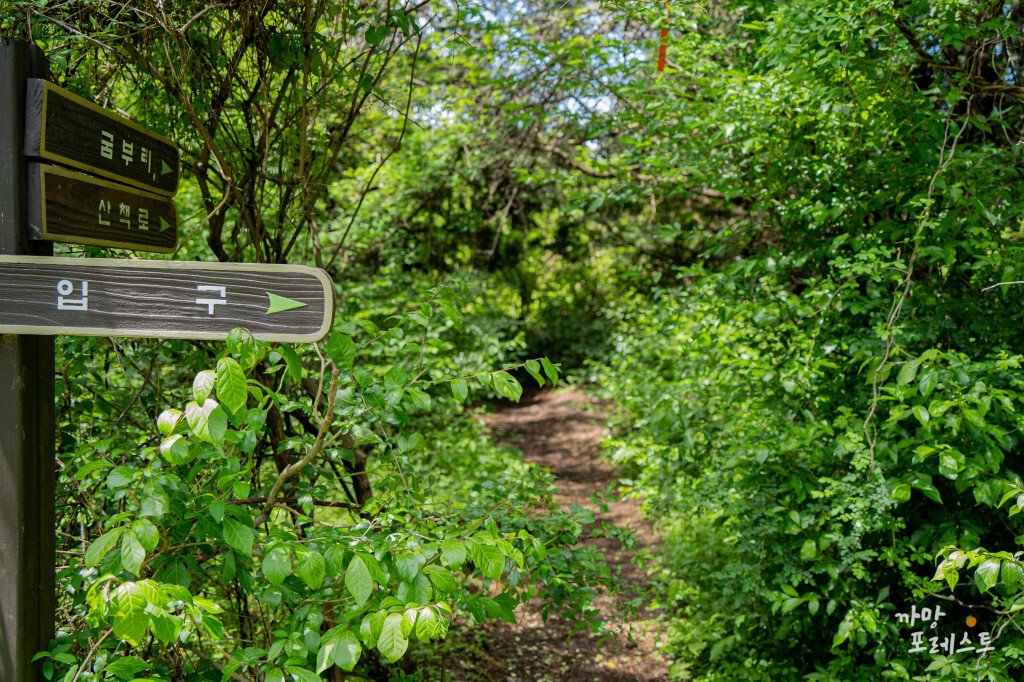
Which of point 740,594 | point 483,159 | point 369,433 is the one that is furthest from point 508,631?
point 483,159

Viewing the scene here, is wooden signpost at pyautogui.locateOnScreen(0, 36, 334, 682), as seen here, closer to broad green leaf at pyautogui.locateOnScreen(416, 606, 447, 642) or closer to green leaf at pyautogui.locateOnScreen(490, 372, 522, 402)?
green leaf at pyautogui.locateOnScreen(490, 372, 522, 402)

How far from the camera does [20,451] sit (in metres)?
1.49

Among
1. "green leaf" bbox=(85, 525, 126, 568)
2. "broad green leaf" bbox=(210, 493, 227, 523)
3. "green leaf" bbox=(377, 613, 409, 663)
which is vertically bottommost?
"green leaf" bbox=(377, 613, 409, 663)

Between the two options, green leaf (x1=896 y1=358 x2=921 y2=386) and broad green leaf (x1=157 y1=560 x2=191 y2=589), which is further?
green leaf (x1=896 y1=358 x2=921 y2=386)

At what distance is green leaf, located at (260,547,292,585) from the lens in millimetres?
1397

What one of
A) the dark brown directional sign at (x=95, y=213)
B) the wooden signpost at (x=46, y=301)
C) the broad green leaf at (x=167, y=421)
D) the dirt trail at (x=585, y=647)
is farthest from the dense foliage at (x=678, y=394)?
the dark brown directional sign at (x=95, y=213)

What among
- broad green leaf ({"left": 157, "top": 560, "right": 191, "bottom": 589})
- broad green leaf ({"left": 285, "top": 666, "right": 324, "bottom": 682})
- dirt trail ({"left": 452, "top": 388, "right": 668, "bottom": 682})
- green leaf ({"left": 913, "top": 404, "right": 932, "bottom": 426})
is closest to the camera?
broad green leaf ({"left": 285, "top": 666, "right": 324, "bottom": 682})

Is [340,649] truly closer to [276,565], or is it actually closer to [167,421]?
[276,565]

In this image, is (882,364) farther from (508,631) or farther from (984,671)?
(508,631)

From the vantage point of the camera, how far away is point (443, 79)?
6.07 meters

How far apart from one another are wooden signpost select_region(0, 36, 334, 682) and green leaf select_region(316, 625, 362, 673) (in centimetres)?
65

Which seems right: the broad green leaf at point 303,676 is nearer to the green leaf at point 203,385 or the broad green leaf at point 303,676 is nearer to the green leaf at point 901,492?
the green leaf at point 203,385

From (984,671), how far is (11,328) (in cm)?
330

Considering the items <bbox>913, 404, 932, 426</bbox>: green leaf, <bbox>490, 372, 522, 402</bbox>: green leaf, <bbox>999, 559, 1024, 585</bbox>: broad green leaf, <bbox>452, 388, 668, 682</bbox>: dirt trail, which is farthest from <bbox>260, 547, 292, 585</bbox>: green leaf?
<bbox>913, 404, 932, 426</bbox>: green leaf
